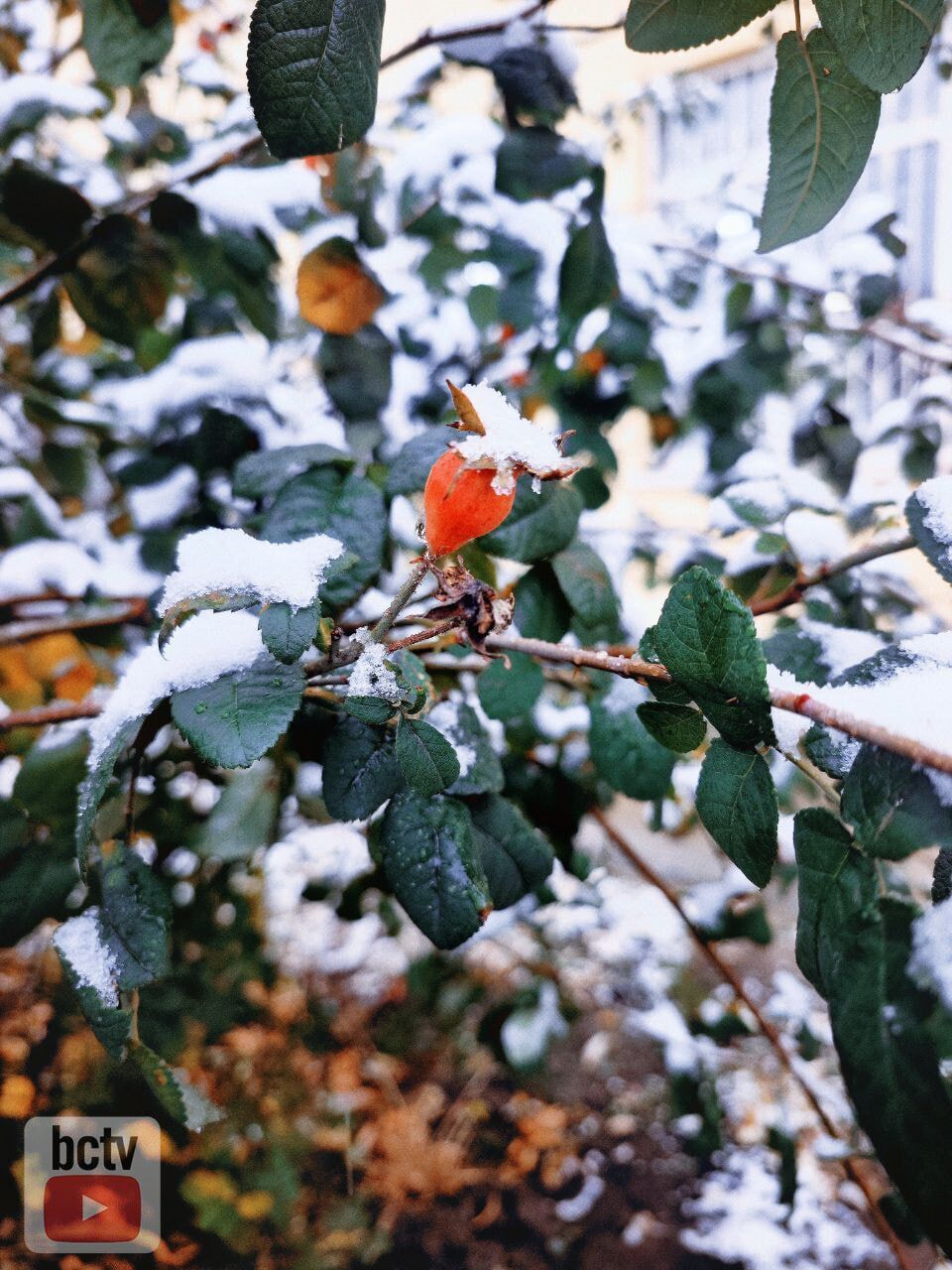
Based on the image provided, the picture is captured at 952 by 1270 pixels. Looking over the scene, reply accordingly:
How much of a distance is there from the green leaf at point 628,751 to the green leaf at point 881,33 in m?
0.40

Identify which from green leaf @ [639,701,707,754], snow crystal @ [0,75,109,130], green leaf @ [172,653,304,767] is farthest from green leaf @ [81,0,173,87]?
green leaf @ [639,701,707,754]

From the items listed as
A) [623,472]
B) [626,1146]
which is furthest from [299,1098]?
[623,472]

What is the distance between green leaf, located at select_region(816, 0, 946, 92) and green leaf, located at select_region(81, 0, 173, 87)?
0.62 m

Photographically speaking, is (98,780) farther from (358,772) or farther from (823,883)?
(823,883)

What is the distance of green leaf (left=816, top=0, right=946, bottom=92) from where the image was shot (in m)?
0.36

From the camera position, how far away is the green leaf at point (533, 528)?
56 cm

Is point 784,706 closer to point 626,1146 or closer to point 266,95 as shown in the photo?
point 266,95

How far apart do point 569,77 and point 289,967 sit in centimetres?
175

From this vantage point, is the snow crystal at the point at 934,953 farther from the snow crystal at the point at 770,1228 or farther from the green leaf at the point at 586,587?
the snow crystal at the point at 770,1228

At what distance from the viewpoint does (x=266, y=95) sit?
37cm

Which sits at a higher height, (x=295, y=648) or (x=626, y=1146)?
(x=295, y=648)

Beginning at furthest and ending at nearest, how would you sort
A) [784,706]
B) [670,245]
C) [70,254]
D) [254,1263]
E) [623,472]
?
[623,472], [670,245], [254,1263], [70,254], [784,706]

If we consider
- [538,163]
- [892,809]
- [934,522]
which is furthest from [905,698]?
[538,163]

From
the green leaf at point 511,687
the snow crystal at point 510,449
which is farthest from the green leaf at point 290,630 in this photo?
the green leaf at point 511,687
